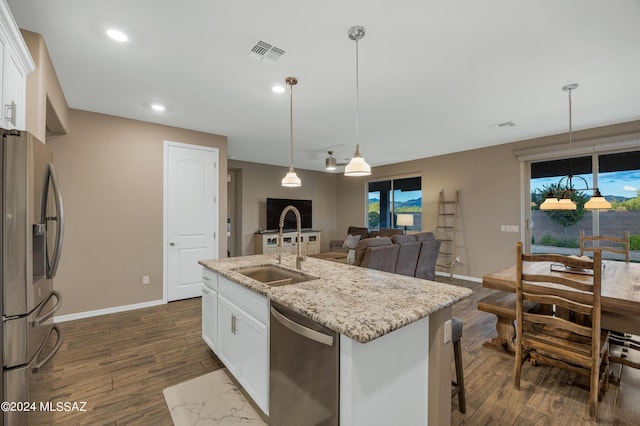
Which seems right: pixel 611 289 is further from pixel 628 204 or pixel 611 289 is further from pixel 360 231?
pixel 360 231

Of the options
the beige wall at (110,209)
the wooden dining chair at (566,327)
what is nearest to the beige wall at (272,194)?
the beige wall at (110,209)

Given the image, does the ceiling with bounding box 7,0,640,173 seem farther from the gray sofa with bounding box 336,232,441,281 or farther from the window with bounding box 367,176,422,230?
the window with bounding box 367,176,422,230

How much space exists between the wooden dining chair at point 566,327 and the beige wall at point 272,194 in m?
6.03

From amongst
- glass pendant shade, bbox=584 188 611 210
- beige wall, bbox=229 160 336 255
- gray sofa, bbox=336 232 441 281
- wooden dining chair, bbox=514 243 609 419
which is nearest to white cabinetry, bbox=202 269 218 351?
gray sofa, bbox=336 232 441 281

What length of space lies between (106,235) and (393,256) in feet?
12.8

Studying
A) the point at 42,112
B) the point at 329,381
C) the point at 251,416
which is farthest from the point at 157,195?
the point at 329,381

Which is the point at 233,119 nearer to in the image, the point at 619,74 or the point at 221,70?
the point at 221,70

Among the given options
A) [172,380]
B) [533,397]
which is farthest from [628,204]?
[172,380]

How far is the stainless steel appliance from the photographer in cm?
115

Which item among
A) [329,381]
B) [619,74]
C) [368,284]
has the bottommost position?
[329,381]

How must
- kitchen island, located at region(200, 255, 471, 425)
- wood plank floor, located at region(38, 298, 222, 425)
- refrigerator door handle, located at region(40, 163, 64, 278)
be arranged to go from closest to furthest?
kitchen island, located at region(200, 255, 471, 425) → refrigerator door handle, located at region(40, 163, 64, 278) → wood plank floor, located at region(38, 298, 222, 425)

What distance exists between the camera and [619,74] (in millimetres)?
2600

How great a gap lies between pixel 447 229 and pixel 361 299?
5.23 meters

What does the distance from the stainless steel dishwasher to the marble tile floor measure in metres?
0.49
